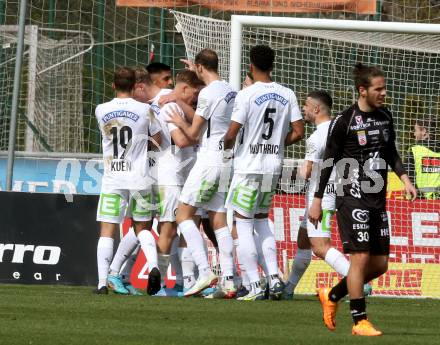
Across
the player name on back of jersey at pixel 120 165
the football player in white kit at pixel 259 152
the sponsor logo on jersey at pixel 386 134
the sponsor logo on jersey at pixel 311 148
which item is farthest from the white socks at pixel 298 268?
the sponsor logo on jersey at pixel 386 134

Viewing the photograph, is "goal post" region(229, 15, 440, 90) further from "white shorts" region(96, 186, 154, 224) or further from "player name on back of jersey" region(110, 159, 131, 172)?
"white shorts" region(96, 186, 154, 224)

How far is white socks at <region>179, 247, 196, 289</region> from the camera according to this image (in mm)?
12672

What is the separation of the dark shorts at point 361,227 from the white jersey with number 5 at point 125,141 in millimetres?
3923

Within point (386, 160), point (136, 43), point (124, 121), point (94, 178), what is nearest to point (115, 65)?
point (136, 43)

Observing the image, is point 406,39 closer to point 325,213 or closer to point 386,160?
point 325,213

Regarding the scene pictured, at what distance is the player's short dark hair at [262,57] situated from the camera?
12.0 m

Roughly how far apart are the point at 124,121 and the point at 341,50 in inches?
147

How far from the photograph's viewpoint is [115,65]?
813 inches

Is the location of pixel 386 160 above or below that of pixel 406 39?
below

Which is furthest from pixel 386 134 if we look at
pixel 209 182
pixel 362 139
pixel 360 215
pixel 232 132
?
pixel 209 182

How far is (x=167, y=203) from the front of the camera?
12805 mm

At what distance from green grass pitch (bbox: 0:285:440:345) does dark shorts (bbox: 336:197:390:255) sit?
2.11 ft

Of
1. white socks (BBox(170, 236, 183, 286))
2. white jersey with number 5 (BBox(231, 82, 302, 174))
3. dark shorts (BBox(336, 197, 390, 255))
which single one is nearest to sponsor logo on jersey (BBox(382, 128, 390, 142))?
dark shorts (BBox(336, 197, 390, 255))

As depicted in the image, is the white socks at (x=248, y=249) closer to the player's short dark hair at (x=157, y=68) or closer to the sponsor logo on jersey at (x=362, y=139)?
the player's short dark hair at (x=157, y=68)
